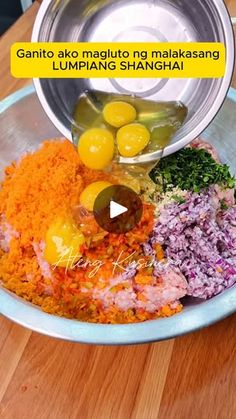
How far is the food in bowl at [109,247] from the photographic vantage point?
93 cm

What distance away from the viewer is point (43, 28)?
0.93m

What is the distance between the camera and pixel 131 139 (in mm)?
955

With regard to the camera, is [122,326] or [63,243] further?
[63,243]

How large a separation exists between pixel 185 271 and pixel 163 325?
170 mm

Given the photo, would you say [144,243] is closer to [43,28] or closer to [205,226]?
[205,226]

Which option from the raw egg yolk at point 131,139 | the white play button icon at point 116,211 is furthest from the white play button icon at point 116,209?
the raw egg yolk at point 131,139

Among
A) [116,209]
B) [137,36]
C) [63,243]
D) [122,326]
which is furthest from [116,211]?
[137,36]

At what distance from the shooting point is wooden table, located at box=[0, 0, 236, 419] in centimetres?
84

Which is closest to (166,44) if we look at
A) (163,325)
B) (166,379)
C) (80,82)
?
(80,82)

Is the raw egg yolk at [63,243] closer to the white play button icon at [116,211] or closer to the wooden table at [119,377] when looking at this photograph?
the white play button icon at [116,211]

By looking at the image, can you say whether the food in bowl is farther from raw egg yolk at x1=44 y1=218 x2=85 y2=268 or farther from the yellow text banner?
the yellow text banner

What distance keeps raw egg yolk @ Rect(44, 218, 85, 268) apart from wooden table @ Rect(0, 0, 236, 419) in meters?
0.16

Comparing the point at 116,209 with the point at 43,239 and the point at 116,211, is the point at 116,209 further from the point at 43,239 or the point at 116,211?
the point at 43,239

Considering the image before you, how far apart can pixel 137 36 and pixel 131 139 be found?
235 millimetres
